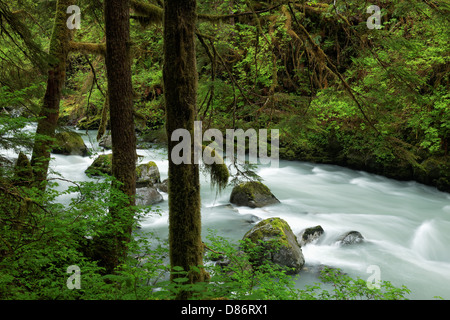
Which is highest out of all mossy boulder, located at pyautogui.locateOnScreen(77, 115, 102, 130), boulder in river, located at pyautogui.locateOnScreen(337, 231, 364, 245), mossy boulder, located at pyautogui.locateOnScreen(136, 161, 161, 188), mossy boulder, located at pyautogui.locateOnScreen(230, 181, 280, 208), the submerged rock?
mossy boulder, located at pyautogui.locateOnScreen(77, 115, 102, 130)

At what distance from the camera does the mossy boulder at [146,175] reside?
1072 centimetres

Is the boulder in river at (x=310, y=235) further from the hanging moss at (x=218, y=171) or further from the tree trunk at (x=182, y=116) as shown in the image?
the tree trunk at (x=182, y=116)

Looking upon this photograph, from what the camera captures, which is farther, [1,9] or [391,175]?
[391,175]

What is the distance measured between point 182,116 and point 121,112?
101 inches

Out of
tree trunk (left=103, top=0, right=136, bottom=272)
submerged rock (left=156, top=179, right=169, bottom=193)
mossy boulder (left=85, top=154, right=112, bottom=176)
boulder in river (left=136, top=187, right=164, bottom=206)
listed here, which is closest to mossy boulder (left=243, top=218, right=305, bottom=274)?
tree trunk (left=103, top=0, right=136, bottom=272)

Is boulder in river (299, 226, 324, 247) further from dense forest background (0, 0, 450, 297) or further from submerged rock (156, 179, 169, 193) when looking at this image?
submerged rock (156, 179, 169, 193)

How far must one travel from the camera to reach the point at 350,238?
314 inches

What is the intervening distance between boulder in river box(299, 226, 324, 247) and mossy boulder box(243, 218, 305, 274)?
109 cm

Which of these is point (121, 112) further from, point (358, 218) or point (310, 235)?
point (358, 218)

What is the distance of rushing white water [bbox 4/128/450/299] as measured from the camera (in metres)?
7.06
